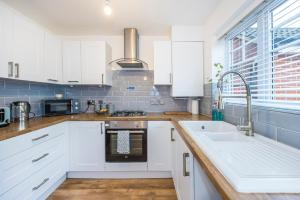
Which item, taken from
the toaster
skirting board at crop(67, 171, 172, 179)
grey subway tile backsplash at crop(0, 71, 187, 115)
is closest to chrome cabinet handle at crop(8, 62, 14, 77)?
the toaster

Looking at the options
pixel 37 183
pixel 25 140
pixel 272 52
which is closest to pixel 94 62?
pixel 25 140

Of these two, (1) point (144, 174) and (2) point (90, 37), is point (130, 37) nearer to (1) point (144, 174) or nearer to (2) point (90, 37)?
(2) point (90, 37)

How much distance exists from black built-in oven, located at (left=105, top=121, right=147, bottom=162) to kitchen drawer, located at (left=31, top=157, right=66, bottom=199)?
1.97 feet

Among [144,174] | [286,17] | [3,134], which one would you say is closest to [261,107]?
[286,17]

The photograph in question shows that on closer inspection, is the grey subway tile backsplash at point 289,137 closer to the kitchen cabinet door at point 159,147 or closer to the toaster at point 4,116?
the kitchen cabinet door at point 159,147

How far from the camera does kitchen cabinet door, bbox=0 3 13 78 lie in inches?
70.5

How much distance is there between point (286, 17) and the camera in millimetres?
1275

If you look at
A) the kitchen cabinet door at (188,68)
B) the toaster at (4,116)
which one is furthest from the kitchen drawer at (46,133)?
the kitchen cabinet door at (188,68)

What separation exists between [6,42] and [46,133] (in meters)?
1.02

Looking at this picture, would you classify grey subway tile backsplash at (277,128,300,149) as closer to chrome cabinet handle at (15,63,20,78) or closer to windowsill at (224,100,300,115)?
windowsill at (224,100,300,115)

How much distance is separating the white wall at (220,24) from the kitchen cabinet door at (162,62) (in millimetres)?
545

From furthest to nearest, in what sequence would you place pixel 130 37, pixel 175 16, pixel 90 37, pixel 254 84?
pixel 90 37 → pixel 130 37 → pixel 175 16 → pixel 254 84

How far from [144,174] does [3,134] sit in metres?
1.80

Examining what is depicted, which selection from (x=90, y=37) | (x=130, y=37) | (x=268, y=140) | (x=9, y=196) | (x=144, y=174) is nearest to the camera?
(x=268, y=140)
